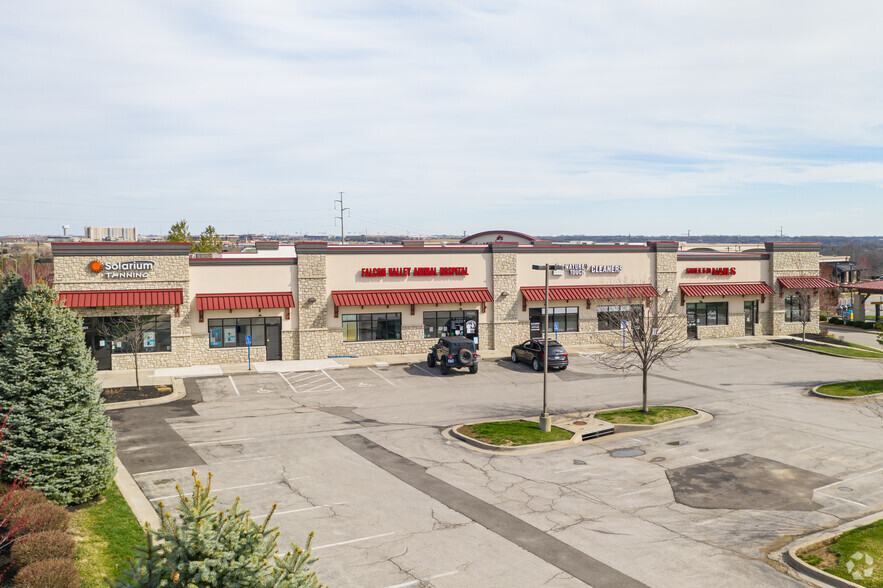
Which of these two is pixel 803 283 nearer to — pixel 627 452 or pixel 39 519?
pixel 627 452

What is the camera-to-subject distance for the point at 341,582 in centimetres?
1443

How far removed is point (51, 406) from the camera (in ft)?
54.7

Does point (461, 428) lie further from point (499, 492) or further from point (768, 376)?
point (768, 376)

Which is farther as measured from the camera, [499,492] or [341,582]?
[499,492]

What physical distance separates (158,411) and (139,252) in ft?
43.9

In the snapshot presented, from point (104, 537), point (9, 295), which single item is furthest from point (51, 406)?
point (9, 295)

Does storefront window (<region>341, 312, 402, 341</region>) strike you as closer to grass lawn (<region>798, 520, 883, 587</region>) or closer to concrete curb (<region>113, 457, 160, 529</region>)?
concrete curb (<region>113, 457, 160, 529</region>)

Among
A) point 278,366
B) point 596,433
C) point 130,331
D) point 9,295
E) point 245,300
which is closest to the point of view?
point 9,295

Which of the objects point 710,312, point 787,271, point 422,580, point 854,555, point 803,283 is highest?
point 787,271

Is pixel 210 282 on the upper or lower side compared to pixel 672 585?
upper

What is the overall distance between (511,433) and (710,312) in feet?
108

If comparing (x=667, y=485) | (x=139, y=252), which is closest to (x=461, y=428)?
(x=667, y=485)

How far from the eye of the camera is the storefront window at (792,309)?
5553 centimetres

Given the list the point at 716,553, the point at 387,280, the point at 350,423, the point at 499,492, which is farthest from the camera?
the point at 387,280
